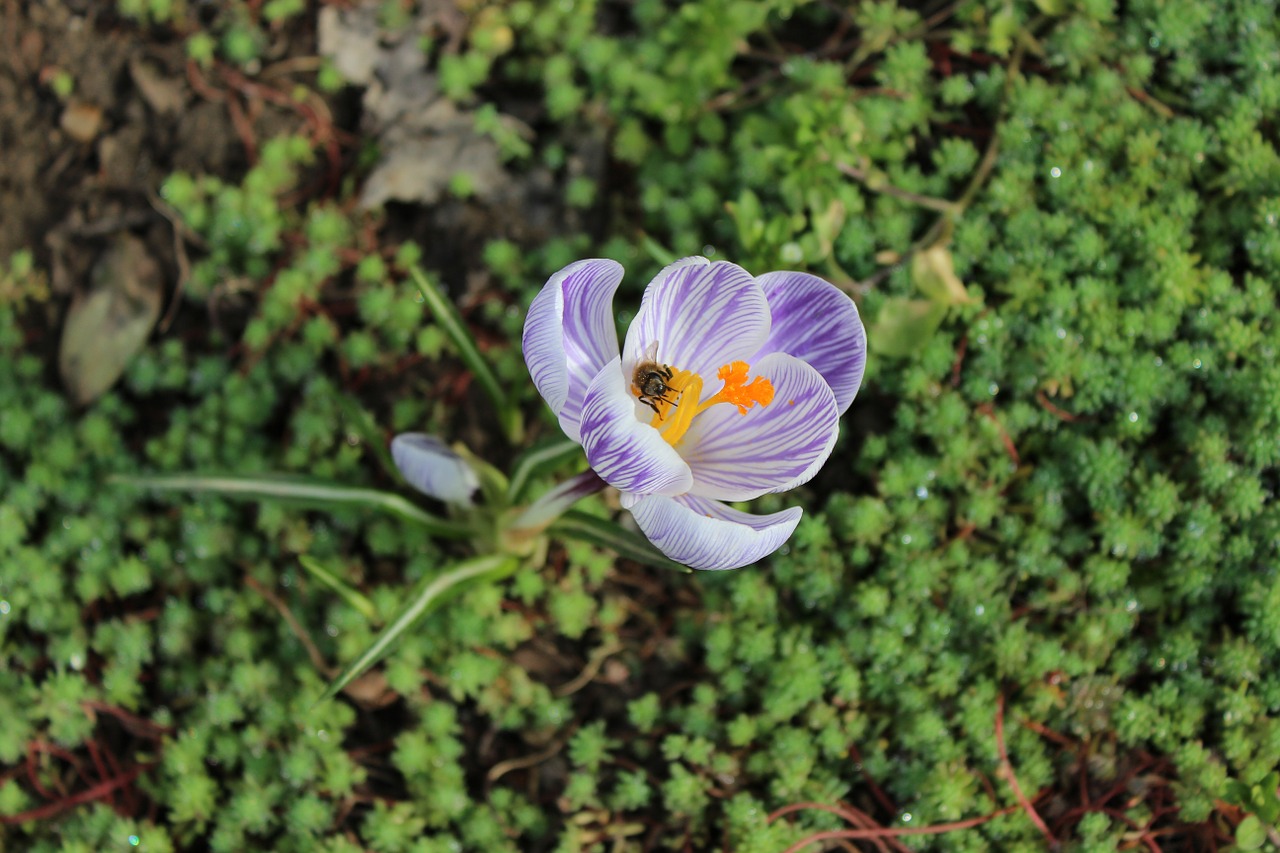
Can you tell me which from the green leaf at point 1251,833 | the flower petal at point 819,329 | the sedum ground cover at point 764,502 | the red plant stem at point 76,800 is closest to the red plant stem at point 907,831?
the sedum ground cover at point 764,502

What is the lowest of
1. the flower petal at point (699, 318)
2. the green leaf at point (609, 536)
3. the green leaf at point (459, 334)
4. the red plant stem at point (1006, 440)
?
the red plant stem at point (1006, 440)

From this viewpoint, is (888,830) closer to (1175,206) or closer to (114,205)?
(1175,206)

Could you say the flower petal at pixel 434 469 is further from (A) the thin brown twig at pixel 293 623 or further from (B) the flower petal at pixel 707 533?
(B) the flower petal at pixel 707 533

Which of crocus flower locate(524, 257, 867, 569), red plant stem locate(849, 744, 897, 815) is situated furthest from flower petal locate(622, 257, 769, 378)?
red plant stem locate(849, 744, 897, 815)

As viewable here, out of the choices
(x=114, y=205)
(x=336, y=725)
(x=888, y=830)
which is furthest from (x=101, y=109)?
(x=888, y=830)

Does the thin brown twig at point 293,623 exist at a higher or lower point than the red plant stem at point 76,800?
higher

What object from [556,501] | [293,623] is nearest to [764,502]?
[556,501]
